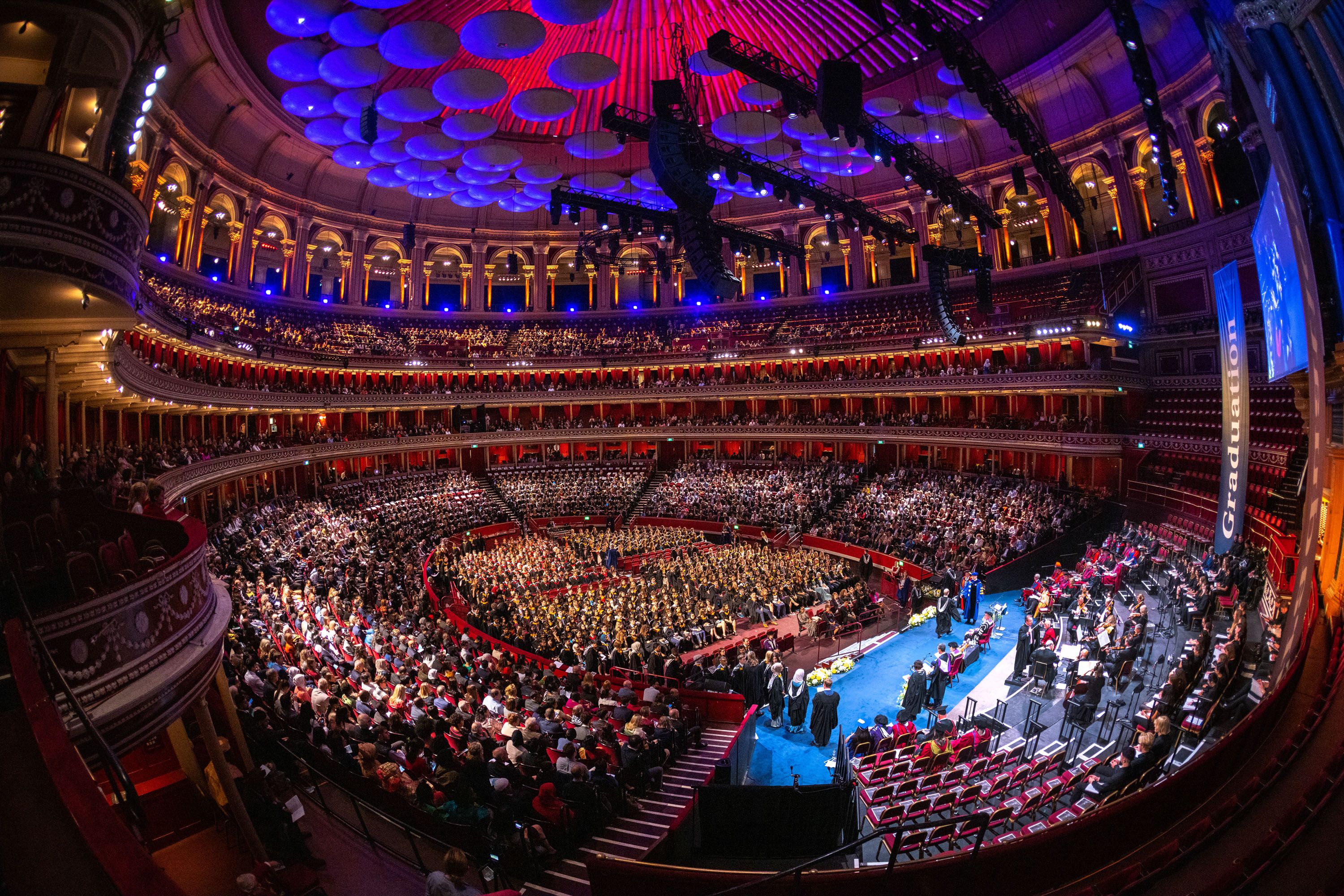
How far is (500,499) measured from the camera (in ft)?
109

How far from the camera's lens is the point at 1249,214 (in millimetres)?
22781

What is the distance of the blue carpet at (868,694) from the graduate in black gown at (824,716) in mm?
180

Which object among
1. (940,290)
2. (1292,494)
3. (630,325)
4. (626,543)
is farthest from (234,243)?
(1292,494)

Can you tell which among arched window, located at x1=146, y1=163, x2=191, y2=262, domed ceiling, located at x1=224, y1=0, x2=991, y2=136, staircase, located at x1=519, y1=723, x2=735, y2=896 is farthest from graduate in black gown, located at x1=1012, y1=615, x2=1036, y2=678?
arched window, located at x1=146, y1=163, x2=191, y2=262

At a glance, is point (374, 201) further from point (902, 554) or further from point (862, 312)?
point (902, 554)

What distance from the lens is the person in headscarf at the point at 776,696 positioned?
12250 mm

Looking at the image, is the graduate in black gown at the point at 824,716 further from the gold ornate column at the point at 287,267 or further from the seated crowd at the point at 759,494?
the gold ornate column at the point at 287,267

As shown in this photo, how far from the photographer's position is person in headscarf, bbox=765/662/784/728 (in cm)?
1225

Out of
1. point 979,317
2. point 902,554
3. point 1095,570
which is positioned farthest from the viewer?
point 979,317

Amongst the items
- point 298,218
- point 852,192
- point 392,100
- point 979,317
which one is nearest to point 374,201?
point 298,218

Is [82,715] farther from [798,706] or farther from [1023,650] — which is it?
[1023,650]

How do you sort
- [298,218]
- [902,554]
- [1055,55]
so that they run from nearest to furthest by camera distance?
[902,554] → [1055,55] → [298,218]

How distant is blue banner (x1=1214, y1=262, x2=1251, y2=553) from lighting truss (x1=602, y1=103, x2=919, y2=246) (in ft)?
34.2

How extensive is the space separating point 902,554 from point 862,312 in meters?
19.0
